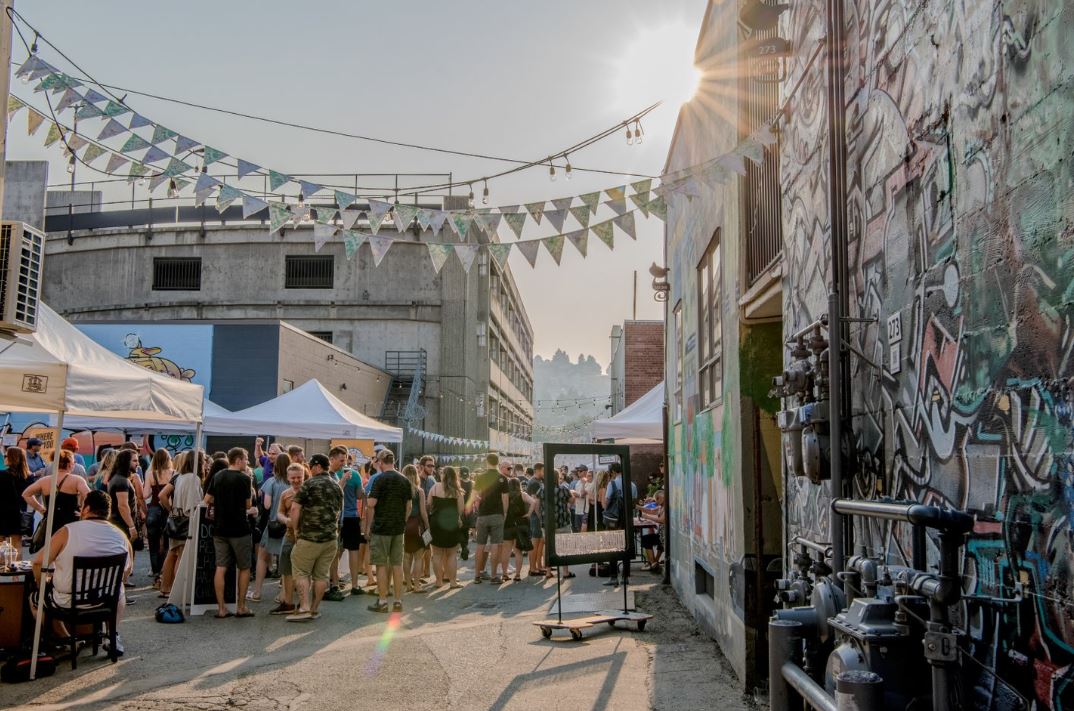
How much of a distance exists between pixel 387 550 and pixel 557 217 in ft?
17.2

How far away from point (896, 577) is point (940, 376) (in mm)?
870

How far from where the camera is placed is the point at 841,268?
491 centimetres

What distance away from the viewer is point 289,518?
11.0 metres

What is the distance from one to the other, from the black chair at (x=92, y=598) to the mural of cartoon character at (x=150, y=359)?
19.4 metres

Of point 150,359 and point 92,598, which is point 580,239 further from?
point 150,359

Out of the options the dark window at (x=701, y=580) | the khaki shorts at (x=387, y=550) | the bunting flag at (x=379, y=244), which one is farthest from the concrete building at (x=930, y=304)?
the khaki shorts at (x=387, y=550)

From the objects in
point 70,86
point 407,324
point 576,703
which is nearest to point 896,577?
point 576,703

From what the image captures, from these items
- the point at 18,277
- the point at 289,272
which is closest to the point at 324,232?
the point at 18,277

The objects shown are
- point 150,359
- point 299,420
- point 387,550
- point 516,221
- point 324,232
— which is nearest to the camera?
point 516,221

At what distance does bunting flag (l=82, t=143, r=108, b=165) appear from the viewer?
342 inches

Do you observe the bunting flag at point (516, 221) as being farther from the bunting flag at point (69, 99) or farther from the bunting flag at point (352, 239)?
the bunting flag at point (69, 99)

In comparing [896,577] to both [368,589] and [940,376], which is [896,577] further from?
[368,589]

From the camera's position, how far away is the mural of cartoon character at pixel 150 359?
26.3 meters

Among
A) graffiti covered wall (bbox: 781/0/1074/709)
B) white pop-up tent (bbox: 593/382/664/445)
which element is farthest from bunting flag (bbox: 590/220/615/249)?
white pop-up tent (bbox: 593/382/664/445)
